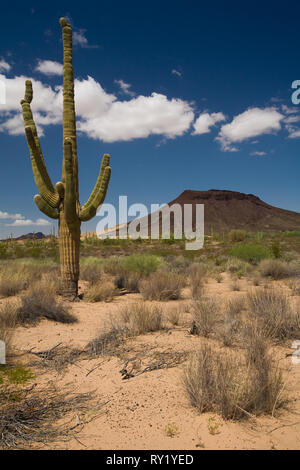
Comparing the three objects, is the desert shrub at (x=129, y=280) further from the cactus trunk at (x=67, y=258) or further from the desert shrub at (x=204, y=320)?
the desert shrub at (x=204, y=320)

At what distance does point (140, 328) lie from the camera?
231 inches

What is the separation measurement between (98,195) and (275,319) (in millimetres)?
6818

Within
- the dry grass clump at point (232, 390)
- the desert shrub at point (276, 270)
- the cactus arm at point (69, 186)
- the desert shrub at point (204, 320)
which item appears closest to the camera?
the dry grass clump at point (232, 390)

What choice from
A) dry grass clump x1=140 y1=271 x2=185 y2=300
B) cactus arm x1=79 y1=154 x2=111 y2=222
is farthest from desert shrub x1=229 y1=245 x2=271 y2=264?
cactus arm x1=79 y1=154 x2=111 y2=222

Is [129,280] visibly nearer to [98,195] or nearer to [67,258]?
[67,258]

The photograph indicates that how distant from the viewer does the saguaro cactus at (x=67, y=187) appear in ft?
31.1

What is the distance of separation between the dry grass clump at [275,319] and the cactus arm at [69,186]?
234 inches

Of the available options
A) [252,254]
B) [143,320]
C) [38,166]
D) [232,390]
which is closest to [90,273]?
[38,166]

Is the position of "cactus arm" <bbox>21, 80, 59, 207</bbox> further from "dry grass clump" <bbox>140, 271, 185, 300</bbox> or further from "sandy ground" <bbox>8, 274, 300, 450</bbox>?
"sandy ground" <bbox>8, 274, 300, 450</bbox>

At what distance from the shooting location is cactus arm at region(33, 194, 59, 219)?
31.1 feet

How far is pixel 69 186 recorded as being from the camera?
943cm

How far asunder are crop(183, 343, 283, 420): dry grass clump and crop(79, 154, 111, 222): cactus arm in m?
7.41

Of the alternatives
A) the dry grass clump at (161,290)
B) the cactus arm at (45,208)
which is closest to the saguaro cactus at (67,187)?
the cactus arm at (45,208)
